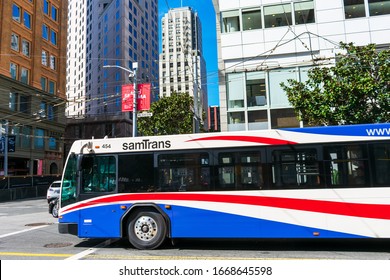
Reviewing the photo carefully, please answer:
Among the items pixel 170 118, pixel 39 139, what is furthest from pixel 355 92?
pixel 39 139

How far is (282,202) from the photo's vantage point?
774cm

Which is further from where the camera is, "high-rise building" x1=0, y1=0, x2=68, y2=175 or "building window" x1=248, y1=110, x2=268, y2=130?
"high-rise building" x1=0, y1=0, x2=68, y2=175

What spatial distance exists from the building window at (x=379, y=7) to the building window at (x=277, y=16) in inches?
193

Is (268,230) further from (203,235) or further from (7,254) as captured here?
(7,254)

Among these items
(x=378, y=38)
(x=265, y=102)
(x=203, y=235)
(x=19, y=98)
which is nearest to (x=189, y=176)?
(x=203, y=235)

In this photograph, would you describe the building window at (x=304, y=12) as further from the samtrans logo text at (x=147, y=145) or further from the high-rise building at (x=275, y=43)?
the samtrans logo text at (x=147, y=145)

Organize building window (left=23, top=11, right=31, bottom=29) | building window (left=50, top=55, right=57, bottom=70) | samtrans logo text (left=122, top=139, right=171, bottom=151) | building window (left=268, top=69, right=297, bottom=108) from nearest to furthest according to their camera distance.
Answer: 1. samtrans logo text (left=122, top=139, right=171, bottom=151)
2. building window (left=268, top=69, right=297, bottom=108)
3. building window (left=23, top=11, right=31, bottom=29)
4. building window (left=50, top=55, right=57, bottom=70)

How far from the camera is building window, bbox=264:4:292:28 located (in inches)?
851

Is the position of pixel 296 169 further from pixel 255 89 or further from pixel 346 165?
pixel 255 89

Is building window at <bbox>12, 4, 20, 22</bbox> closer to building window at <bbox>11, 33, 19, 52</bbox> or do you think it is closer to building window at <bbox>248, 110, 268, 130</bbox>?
building window at <bbox>11, 33, 19, 52</bbox>

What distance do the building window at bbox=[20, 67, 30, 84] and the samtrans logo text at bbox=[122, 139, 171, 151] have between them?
37.5 metres

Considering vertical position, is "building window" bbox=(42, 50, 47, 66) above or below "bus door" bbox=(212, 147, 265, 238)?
above

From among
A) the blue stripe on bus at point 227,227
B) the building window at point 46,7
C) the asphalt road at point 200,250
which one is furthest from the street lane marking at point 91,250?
the building window at point 46,7

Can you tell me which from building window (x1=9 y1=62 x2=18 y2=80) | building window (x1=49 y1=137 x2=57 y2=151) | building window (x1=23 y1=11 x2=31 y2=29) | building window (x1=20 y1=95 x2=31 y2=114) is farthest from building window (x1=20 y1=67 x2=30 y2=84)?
building window (x1=49 y1=137 x2=57 y2=151)
